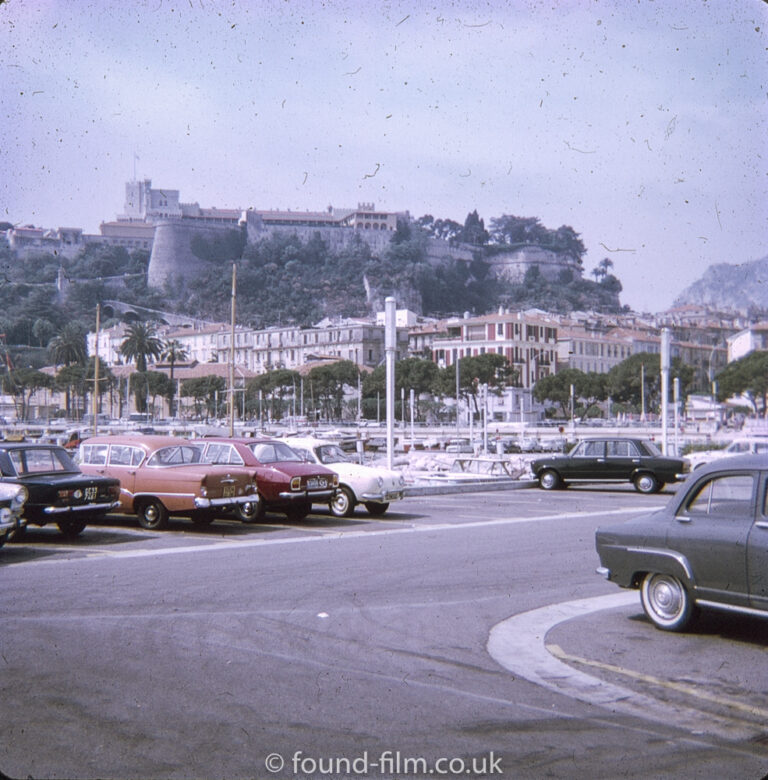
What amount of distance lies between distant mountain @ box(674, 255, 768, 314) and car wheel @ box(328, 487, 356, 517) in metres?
8.59

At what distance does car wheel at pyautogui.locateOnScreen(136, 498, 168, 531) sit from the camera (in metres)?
14.5

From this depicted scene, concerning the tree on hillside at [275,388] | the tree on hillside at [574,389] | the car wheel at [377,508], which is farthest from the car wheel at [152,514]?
the tree on hillside at [574,389]

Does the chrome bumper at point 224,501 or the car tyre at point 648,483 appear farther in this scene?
the car tyre at point 648,483

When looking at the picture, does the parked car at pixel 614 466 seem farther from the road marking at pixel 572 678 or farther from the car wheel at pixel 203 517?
the road marking at pixel 572 678

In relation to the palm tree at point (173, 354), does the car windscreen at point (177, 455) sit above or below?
below

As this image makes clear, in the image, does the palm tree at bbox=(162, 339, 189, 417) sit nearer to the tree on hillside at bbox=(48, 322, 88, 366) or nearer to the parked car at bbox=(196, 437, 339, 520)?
the tree on hillside at bbox=(48, 322, 88, 366)

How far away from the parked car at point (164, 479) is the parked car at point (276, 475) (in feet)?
0.97

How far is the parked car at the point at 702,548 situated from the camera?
21.6 ft

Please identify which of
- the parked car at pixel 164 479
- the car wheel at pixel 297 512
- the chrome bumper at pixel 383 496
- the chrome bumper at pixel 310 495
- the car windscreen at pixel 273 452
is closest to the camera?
the parked car at pixel 164 479

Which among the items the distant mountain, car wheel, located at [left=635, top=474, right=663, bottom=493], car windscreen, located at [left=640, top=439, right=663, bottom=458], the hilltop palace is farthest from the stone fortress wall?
the distant mountain

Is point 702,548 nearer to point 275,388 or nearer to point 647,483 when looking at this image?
point 647,483

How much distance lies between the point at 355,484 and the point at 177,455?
3.52 meters

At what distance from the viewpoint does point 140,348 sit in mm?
51875

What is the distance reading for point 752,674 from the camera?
20.0 ft
